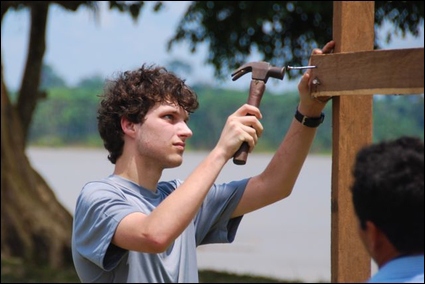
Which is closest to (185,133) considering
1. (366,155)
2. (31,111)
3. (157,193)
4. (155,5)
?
(157,193)

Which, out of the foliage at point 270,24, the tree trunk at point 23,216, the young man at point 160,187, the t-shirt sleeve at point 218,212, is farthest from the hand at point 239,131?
the tree trunk at point 23,216

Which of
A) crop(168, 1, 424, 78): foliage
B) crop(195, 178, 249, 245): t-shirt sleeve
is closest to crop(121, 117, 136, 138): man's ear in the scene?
crop(195, 178, 249, 245): t-shirt sleeve

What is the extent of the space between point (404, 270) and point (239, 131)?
1.03m

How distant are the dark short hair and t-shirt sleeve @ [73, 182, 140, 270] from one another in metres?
1.12

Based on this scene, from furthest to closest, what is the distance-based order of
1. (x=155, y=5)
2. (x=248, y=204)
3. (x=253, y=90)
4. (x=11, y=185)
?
(x=11, y=185)
(x=155, y=5)
(x=248, y=204)
(x=253, y=90)

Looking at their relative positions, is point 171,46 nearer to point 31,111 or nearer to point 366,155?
point 31,111

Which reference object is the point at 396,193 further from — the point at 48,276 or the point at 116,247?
the point at 48,276

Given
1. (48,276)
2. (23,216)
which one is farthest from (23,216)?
(48,276)

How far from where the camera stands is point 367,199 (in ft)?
7.30

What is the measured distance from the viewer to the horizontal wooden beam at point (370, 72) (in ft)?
8.76

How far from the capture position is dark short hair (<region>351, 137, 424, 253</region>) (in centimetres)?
218

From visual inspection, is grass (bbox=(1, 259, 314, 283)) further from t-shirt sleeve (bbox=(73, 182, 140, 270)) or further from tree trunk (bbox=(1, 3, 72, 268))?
t-shirt sleeve (bbox=(73, 182, 140, 270))

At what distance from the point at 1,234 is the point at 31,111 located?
177cm

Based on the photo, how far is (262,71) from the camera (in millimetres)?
3410
